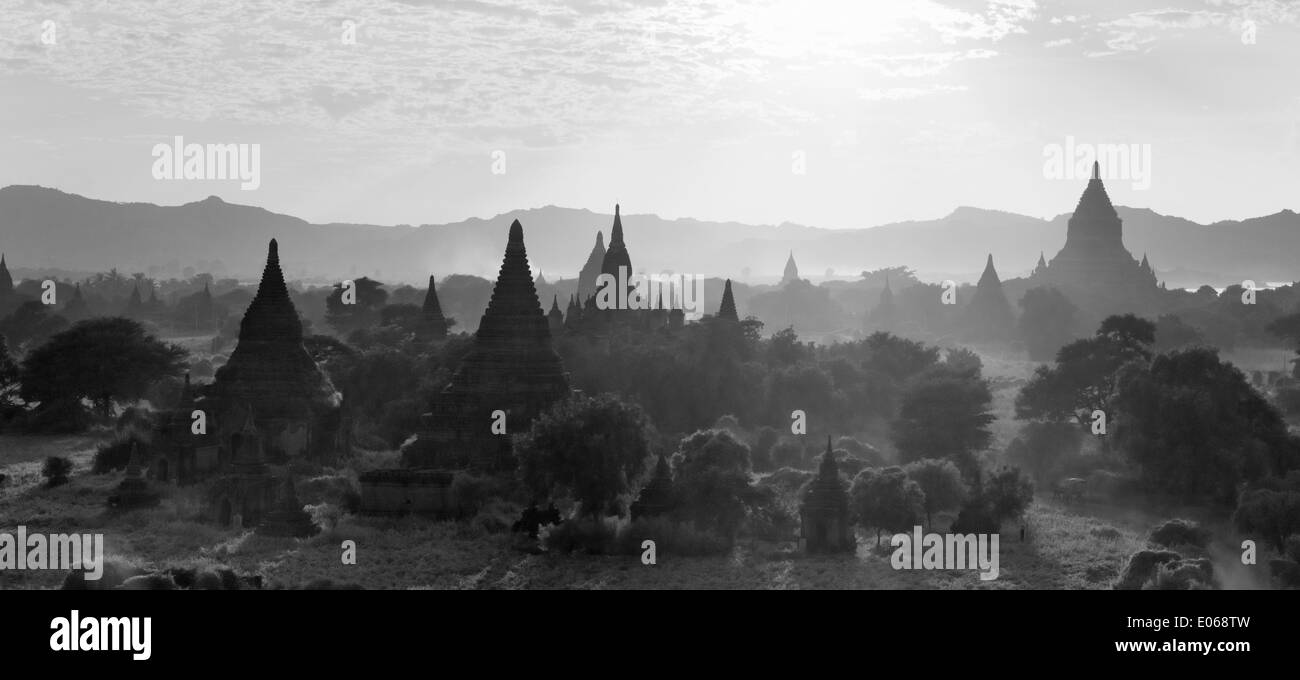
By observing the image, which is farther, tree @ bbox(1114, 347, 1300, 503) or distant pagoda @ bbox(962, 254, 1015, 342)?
distant pagoda @ bbox(962, 254, 1015, 342)

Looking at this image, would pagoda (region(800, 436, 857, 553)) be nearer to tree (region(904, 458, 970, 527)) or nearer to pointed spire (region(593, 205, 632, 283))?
tree (region(904, 458, 970, 527))

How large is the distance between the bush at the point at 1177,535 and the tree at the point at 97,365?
36.9m

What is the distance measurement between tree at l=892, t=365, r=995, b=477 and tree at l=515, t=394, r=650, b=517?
12.0m

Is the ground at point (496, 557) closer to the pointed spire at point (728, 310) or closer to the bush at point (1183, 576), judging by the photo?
the bush at point (1183, 576)

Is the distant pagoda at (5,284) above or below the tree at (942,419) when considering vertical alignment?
above

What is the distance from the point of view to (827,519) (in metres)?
33.5

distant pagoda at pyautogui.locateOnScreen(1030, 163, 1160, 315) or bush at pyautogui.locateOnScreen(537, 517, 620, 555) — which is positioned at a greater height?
distant pagoda at pyautogui.locateOnScreen(1030, 163, 1160, 315)

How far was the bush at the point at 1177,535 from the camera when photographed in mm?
33375

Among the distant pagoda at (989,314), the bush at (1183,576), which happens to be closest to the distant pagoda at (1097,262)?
the distant pagoda at (989,314)

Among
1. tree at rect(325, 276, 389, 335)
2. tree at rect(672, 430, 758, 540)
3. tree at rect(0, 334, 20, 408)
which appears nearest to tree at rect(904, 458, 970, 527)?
tree at rect(672, 430, 758, 540)

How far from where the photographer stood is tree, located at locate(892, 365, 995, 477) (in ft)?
152
